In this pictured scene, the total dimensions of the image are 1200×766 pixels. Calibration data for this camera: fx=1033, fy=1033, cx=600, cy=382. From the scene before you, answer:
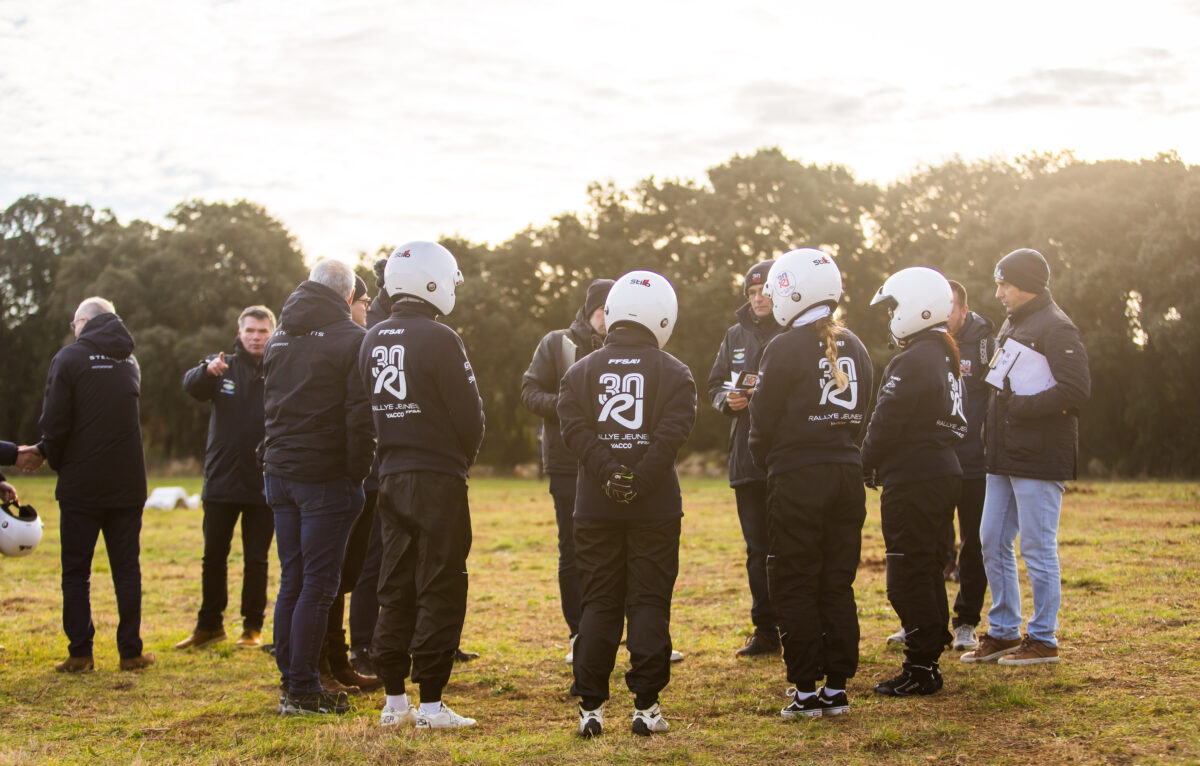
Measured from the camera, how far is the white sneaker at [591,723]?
18.0 feet

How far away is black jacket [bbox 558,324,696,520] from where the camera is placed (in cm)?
564

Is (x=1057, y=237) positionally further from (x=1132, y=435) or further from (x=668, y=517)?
(x=668, y=517)

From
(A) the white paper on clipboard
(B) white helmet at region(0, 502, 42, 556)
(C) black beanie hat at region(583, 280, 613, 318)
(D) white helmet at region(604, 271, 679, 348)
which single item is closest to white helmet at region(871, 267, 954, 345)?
(A) the white paper on clipboard

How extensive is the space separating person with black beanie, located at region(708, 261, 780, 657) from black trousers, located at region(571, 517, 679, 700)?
6.22 feet

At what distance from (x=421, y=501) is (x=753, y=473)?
2.68 m

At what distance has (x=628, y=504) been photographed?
569cm

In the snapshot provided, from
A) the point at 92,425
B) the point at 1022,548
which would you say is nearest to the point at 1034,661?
the point at 1022,548

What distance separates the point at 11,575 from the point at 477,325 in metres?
28.6

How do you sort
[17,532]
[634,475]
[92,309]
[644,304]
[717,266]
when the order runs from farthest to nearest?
[717,266]
[92,309]
[17,532]
[644,304]
[634,475]

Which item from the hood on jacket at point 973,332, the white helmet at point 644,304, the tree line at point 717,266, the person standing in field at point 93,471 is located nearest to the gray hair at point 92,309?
the person standing in field at point 93,471

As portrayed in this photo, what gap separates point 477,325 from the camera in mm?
41062

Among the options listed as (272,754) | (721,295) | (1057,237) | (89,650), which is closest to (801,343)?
(272,754)

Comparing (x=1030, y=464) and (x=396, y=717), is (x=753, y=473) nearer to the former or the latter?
(x=1030, y=464)

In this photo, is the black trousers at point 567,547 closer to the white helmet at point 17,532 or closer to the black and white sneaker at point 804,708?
the black and white sneaker at point 804,708
